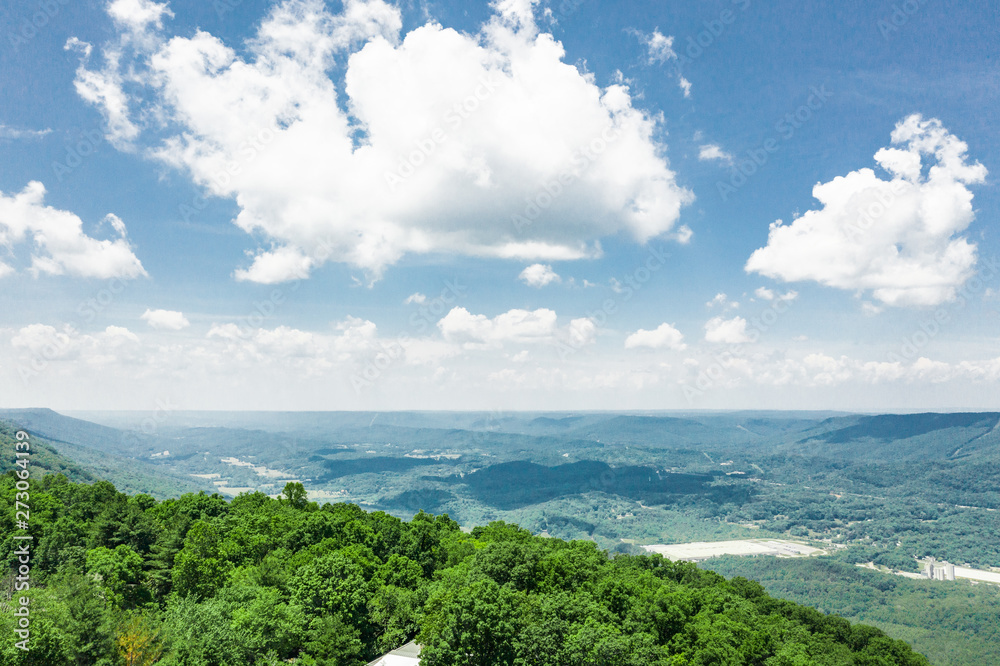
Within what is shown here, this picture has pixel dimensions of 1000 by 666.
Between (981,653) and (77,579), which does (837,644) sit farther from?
(981,653)

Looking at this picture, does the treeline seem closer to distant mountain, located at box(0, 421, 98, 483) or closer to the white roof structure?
the white roof structure

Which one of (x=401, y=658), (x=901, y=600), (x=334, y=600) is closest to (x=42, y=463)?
(x=334, y=600)

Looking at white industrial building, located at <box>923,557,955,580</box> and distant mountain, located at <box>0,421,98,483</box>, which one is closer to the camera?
distant mountain, located at <box>0,421,98,483</box>

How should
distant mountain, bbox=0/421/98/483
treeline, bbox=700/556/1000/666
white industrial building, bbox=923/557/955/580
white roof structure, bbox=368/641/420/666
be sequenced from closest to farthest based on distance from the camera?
white roof structure, bbox=368/641/420/666, treeline, bbox=700/556/1000/666, distant mountain, bbox=0/421/98/483, white industrial building, bbox=923/557/955/580

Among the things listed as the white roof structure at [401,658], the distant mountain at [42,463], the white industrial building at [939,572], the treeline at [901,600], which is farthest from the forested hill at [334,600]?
the white industrial building at [939,572]

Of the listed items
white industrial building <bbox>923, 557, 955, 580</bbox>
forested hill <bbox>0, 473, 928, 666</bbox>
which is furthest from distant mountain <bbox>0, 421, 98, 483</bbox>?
white industrial building <bbox>923, 557, 955, 580</bbox>

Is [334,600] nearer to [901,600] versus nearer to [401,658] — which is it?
[401,658]

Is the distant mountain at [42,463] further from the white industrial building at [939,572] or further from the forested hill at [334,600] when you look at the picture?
the white industrial building at [939,572]

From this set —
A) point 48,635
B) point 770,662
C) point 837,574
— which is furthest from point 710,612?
point 837,574
